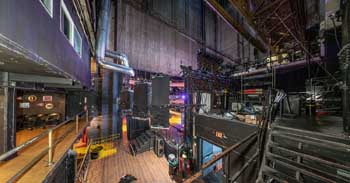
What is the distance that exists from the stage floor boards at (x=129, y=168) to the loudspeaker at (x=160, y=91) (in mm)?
3363

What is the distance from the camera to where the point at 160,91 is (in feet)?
18.5

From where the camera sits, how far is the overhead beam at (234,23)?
223 inches

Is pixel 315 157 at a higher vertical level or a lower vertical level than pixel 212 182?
higher

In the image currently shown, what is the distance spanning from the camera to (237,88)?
950 centimetres

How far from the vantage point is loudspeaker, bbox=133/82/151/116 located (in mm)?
7484

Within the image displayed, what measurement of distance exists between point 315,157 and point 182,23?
542 inches

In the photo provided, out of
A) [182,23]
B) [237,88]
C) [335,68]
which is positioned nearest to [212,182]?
[237,88]

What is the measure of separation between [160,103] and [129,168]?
390 cm

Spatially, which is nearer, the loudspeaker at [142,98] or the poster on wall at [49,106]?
the poster on wall at [49,106]

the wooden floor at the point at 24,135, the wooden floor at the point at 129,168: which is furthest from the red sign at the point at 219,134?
the wooden floor at the point at 24,135

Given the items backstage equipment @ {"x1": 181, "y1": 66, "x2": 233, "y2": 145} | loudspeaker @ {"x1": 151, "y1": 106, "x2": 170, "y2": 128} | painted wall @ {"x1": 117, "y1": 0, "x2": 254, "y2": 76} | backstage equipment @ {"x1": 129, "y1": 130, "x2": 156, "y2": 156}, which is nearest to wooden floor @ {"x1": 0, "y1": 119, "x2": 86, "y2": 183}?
loudspeaker @ {"x1": 151, "y1": 106, "x2": 170, "y2": 128}

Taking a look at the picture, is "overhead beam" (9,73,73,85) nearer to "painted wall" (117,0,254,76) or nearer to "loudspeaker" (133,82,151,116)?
"loudspeaker" (133,82,151,116)

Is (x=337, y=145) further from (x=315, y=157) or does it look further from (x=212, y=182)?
(x=212, y=182)

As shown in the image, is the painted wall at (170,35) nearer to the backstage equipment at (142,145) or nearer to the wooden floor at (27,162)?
the backstage equipment at (142,145)
